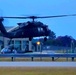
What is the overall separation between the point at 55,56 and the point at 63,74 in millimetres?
14427

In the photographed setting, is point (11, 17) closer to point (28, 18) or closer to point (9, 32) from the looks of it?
point (28, 18)

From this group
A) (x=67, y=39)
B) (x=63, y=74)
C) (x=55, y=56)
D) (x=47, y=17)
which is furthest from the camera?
(x=67, y=39)

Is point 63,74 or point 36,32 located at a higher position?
point 36,32

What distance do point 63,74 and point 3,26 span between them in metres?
21.0

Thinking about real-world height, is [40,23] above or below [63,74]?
above

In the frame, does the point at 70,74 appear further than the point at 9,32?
No

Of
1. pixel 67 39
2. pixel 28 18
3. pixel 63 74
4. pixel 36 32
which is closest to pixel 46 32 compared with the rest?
pixel 36 32

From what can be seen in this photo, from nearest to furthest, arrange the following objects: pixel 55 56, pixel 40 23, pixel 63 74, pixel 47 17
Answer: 1. pixel 63 74
2. pixel 55 56
3. pixel 47 17
4. pixel 40 23

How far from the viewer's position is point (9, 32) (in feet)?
118

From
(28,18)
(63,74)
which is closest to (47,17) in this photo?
(28,18)

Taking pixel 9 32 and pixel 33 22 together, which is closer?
pixel 33 22

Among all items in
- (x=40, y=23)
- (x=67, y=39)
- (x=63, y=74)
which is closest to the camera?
(x=63, y=74)

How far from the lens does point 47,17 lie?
3212 cm

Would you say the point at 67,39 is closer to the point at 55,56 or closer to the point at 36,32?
the point at 36,32
